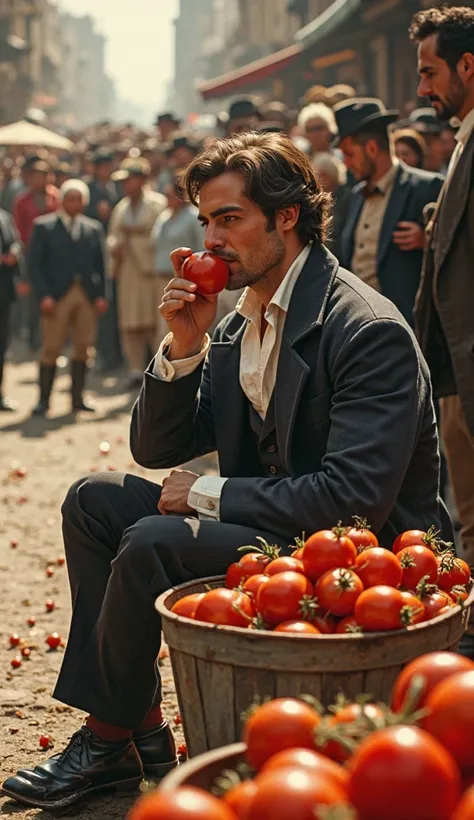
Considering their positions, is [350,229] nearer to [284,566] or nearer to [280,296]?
[280,296]

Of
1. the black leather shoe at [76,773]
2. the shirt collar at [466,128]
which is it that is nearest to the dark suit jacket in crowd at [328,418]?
the black leather shoe at [76,773]

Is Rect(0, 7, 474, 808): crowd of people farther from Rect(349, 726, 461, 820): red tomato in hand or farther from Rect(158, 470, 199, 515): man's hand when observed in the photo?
Rect(349, 726, 461, 820): red tomato in hand

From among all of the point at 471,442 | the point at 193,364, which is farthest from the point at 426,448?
the point at 471,442

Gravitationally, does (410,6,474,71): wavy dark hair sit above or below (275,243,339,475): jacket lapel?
above

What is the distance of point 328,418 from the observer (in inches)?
144

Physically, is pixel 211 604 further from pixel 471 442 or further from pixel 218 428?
pixel 471 442

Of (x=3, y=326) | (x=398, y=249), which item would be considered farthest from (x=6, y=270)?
(x=398, y=249)

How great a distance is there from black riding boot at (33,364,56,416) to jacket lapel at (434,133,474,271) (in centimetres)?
796

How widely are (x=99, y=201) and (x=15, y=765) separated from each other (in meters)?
12.7

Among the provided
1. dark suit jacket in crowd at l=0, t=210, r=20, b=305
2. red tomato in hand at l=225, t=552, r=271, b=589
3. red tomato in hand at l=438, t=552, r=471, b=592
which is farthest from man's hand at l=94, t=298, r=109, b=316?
red tomato in hand at l=438, t=552, r=471, b=592

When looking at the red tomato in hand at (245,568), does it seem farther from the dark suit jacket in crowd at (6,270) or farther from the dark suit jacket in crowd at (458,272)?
the dark suit jacket in crowd at (6,270)

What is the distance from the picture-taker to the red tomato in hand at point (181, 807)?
184 centimetres

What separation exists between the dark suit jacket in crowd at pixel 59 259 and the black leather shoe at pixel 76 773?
9173 mm

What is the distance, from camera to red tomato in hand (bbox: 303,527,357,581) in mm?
2973
